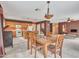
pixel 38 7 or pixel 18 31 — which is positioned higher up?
pixel 38 7

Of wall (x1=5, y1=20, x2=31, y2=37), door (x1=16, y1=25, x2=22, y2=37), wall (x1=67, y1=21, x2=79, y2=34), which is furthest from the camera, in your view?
wall (x1=67, y1=21, x2=79, y2=34)

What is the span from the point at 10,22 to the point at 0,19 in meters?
7.06

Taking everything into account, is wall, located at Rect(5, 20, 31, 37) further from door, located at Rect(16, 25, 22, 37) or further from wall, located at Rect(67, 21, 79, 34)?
wall, located at Rect(67, 21, 79, 34)

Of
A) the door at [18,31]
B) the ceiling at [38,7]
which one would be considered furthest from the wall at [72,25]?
the door at [18,31]

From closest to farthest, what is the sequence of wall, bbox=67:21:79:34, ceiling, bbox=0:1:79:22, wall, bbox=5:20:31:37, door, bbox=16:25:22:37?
Result: ceiling, bbox=0:1:79:22 < wall, bbox=5:20:31:37 < door, bbox=16:25:22:37 < wall, bbox=67:21:79:34

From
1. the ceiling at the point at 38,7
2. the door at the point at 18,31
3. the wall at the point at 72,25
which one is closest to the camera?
the ceiling at the point at 38,7

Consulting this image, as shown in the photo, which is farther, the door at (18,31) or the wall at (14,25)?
the door at (18,31)

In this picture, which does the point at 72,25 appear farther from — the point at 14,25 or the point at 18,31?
the point at 14,25

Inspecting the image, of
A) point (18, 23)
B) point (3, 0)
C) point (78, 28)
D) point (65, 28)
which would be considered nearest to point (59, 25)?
point (65, 28)

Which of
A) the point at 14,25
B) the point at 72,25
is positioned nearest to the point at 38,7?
the point at 14,25

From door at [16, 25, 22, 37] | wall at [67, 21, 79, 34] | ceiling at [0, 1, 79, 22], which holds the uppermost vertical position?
ceiling at [0, 1, 79, 22]

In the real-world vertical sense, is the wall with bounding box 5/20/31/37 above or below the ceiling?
below

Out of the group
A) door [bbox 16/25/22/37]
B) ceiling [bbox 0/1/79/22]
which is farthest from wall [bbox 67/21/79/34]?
door [bbox 16/25/22/37]

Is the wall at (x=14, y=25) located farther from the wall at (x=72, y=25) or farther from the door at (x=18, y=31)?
the wall at (x=72, y=25)
